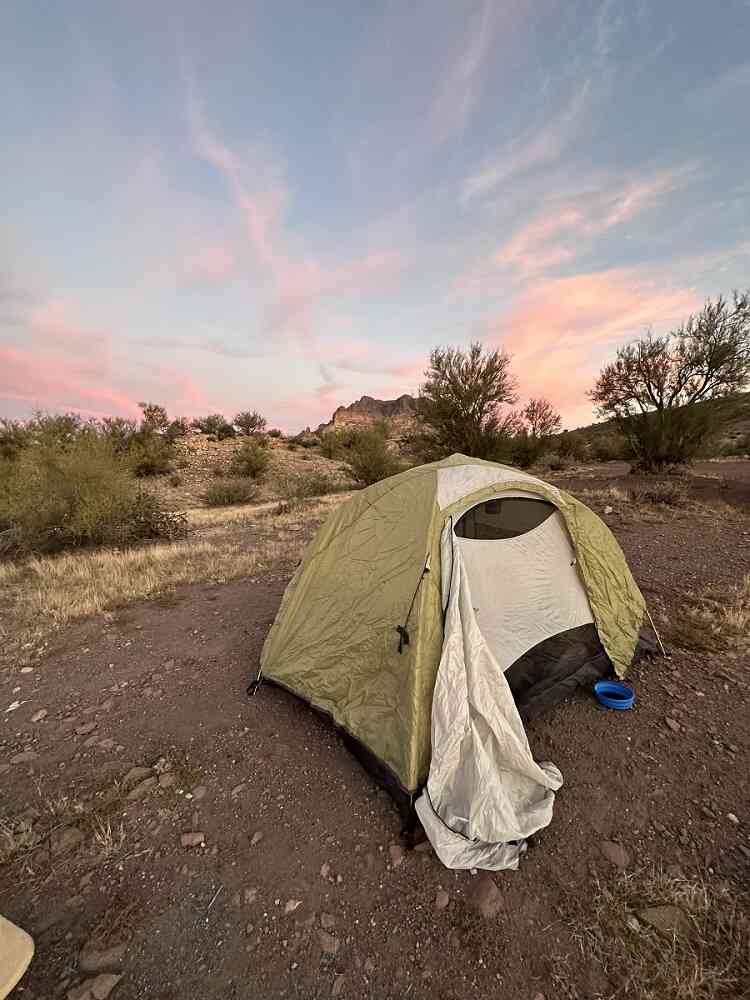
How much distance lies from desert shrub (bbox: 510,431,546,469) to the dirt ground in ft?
A: 59.9

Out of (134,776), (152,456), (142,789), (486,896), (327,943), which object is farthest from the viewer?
(152,456)

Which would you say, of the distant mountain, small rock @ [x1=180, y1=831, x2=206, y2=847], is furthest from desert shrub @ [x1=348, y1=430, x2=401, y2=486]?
the distant mountain

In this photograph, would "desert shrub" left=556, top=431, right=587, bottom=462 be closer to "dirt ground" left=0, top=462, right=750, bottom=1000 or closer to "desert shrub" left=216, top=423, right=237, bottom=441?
"dirt ground" left=0, top=462, right=750, bottom=1000

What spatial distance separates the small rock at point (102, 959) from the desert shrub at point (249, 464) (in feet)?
71.6

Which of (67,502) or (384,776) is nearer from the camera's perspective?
(384,776)

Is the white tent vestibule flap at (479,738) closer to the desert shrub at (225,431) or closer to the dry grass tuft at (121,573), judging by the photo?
the dry grass tuft at (121,573)

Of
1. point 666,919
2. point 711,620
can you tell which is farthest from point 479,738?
point 711,620

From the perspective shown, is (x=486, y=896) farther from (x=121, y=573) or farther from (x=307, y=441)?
(x=307, y=441)

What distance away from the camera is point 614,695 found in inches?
135

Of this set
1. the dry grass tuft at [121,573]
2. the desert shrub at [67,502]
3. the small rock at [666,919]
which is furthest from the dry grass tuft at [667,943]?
the desert shrub at [67,502]

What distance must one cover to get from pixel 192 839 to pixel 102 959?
59cm

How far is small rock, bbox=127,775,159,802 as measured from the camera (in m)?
2.68

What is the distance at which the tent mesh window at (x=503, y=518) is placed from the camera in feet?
11.0

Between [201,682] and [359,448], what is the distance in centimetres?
1711
